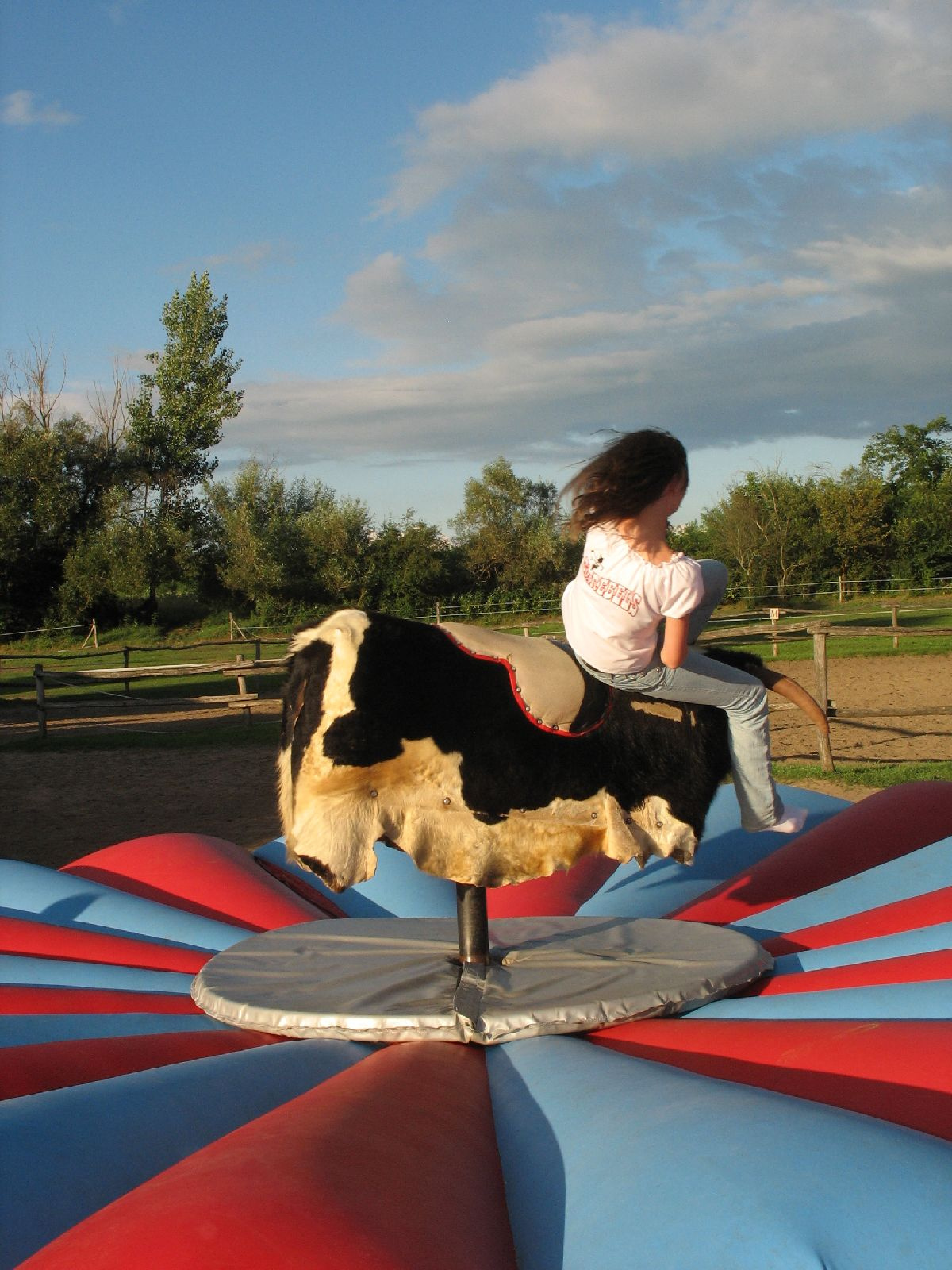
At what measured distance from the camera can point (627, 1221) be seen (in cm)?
141

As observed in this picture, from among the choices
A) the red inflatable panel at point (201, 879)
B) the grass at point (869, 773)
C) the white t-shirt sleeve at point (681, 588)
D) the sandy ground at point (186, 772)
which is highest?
the white t-shirt sleeve at point (681, 588)

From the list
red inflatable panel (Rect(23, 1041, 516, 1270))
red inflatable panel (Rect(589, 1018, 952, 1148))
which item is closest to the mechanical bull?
red inflatable panel (Rect(589, 1018, 952, 1148))

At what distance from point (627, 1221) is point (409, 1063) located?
753 mm

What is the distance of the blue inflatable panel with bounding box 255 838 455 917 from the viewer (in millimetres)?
3602

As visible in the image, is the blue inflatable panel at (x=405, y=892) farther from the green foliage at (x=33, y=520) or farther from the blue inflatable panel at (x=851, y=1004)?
the green foliage at (x=33, y=520)

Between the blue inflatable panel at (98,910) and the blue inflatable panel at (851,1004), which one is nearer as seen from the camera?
the blue inflatable panel at (851,1004)

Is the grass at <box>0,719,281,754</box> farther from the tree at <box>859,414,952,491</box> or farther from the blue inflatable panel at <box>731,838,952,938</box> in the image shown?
the tree at <box>859,414,952,491</box>

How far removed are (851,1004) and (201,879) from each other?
221 cm

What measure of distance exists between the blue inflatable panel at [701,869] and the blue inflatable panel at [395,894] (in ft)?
1.63

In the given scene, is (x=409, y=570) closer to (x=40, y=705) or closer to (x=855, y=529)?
(x=855, y=529)

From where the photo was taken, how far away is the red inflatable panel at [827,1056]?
1711 mm

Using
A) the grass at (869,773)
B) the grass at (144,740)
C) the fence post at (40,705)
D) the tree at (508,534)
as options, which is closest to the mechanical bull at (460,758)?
the grass at (869,773)

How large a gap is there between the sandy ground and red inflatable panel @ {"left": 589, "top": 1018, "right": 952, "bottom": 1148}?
5539mm

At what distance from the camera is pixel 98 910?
133 inches
